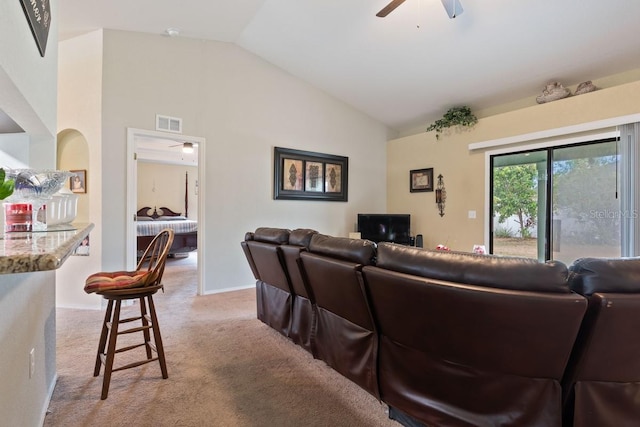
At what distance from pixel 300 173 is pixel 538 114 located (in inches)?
136

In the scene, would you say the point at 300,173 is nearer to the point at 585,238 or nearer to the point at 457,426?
the point at 585,238

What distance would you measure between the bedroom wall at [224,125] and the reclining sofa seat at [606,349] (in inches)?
161

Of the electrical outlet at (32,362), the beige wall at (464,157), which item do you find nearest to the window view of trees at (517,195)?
the beige wall at (464,157)

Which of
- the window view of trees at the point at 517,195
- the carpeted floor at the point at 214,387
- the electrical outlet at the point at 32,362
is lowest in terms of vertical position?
the carpeted floor at the point at 214,387

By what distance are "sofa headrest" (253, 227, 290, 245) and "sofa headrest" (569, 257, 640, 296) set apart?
6.22ft

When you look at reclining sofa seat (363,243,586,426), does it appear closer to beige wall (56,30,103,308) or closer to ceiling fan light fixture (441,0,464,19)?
ceiling fan light fixture (441,0,464,19)

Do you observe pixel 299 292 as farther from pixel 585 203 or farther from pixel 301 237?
pixel 585 203

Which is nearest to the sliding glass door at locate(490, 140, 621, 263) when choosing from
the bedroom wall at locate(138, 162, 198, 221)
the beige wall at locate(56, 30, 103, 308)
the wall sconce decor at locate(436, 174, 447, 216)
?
the wall sconce decor at locate(436, 174, 447, 216)

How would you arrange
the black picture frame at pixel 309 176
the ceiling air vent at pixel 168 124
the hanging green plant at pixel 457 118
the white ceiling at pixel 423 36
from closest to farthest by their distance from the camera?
the white ceiling at pixel 423 36
the ceiling air vent at pixel 168 124
the hanging green plant at pixel 457 118
the black picture frame at pixel 309 176

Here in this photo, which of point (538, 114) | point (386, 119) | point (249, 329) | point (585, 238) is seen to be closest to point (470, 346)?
point (249, 329)

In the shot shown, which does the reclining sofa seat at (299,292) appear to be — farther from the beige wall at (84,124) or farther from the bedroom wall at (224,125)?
the beige wall at (84,124)

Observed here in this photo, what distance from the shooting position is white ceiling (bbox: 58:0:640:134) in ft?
10.8

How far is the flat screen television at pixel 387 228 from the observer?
5.63 metres

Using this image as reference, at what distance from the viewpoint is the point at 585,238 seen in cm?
389
